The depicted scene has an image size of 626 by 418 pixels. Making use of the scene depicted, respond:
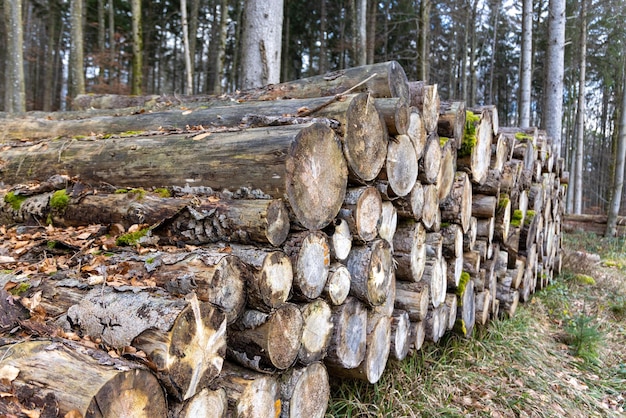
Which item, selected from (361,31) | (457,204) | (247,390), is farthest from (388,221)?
(361,31)

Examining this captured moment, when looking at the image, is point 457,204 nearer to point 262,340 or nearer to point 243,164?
point 243,164

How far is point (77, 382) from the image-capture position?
1352 millimetres

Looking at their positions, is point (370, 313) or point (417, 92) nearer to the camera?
point (370, 313)

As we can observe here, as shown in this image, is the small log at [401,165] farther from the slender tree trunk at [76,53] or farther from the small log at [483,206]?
the slender tree trunk at [76,53]

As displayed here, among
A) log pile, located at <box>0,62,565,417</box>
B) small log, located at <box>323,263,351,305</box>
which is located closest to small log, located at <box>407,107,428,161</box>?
log pile, located at <box>0,62,565,417</box>

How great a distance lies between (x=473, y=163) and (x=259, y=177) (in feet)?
8.98

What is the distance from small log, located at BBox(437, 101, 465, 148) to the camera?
12.8 feet

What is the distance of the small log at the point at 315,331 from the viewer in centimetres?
241

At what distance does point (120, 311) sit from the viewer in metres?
1.70

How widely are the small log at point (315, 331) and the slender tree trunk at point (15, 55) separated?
8917mm

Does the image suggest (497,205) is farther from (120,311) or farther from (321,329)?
(120,311)

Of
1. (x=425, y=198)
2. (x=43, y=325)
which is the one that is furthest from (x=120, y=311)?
(x=425, y=198)

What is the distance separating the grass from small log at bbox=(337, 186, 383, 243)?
3.88ft

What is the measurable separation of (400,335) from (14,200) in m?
2.96
